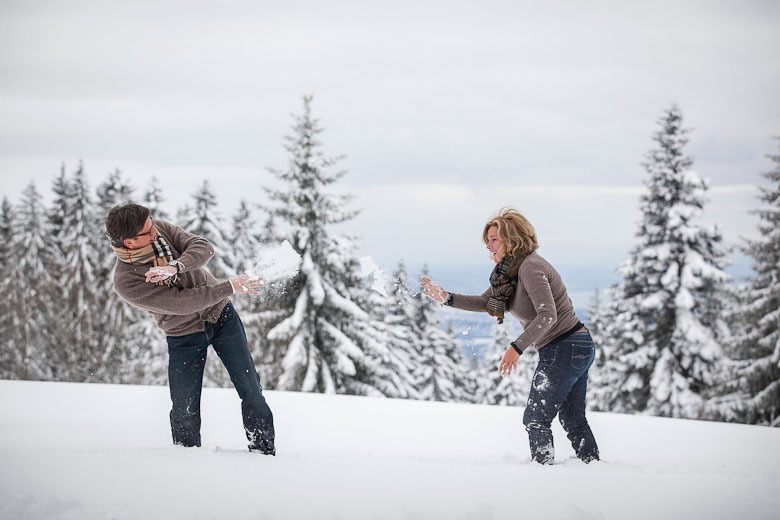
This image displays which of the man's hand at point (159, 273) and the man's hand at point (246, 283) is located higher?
the man's hand at point (159, 273)

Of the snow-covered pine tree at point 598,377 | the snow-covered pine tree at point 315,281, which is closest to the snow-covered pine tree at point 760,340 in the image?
the snow-covered pine tree at point 598,377

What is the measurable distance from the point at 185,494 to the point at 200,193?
710 inches

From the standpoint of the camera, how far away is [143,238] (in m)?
3.53

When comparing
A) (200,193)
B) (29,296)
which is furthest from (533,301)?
(29,296)

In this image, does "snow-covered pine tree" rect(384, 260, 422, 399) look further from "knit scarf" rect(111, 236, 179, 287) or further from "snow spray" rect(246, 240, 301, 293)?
"knit scarf" rect(111, 236, 179, 287)

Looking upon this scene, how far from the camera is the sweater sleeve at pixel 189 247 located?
11.8 feet

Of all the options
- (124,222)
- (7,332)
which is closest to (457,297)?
(124,222)

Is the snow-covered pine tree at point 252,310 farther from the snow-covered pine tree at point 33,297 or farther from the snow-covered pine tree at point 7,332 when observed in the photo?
the snow-covered pine tree at point 7,332

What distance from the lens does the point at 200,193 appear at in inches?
764

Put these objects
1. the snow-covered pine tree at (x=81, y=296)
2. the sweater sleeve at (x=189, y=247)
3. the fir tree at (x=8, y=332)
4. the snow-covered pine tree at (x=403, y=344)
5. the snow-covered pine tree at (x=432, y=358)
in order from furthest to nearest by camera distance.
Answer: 1. the snow-covered pine tree at (x=81, y=296)
2. the fir tree at (x=8, y=332)
3. the snow-covered pine tree at (x=432, y=358)
4. the snow-covered pine tree at (x=403, y=344)
5. the sweater sleeve at (x=189, y=247)

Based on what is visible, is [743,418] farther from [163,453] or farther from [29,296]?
[29,296]

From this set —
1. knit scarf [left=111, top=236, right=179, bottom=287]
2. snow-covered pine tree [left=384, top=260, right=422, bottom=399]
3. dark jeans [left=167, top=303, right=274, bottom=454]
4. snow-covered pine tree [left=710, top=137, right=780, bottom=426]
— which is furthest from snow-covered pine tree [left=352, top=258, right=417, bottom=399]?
knit scarf [left=111, top=236, right=179, bottom=287]

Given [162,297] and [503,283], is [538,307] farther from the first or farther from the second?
[162,297]

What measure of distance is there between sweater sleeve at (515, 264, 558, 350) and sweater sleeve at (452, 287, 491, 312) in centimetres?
56
